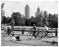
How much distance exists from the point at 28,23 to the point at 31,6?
0.67m

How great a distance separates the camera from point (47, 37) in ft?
33.5

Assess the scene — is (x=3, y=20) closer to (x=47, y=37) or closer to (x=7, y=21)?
(x=7, y=21)

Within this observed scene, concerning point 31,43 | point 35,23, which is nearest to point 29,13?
point 35,23

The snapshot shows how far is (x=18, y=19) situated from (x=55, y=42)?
170 cm

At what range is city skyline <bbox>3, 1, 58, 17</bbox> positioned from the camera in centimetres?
1011

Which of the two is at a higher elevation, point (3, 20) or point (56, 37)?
point (3, 20)

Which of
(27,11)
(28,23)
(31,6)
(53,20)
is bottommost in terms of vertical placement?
(28,23)

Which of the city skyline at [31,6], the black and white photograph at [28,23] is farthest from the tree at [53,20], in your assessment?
the city skyline at [31,6]

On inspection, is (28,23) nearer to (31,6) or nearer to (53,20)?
(31,6)

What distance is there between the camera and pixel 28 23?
33.4 feet

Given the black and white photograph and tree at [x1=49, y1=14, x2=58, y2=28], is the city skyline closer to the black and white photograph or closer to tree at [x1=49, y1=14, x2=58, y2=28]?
the black and white photograph

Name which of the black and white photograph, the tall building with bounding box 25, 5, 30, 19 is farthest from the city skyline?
the tall building with bounding box 25, 5, 30, 19

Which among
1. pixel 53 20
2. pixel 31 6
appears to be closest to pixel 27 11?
pixel 31 6

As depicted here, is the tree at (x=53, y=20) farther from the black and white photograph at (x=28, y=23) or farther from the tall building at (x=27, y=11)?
the tall building at (x=27, y=11)
